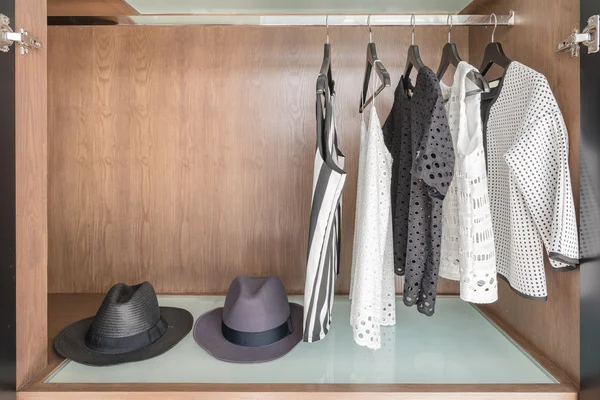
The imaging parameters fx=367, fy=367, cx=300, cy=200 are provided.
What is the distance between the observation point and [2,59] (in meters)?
0.74

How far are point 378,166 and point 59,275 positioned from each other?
126 cm

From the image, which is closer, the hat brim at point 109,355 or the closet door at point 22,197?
the closet door at point 22,197

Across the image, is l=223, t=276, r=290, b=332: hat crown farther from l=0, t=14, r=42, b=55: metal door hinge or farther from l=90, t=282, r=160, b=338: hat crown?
l=0, t=14, r=42, b=55: metal door hinge

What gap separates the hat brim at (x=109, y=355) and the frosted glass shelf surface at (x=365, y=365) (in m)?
0.02

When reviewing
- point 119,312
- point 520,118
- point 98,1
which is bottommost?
point 119,312

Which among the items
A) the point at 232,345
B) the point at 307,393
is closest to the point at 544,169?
the point at 307,393

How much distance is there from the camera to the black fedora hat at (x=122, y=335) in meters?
0.93

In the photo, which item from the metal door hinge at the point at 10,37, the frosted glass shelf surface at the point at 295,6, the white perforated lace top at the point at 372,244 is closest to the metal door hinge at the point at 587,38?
the white perforated lace top at the point at 372,244

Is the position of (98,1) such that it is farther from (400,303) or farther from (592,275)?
(592,275)

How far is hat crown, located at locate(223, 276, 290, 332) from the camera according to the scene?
0.96 m

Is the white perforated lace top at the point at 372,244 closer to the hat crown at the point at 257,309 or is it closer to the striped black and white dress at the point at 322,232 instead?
the striped black and white dress at the point at 322,232

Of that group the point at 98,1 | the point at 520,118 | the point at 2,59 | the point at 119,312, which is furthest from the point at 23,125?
the point at 520,118

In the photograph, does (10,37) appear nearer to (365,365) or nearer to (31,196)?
(31,196)

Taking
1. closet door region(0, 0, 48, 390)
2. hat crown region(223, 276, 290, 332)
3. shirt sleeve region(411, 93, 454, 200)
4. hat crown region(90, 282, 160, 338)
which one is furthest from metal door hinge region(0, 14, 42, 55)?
shirt sleeve region(411, 93, 454, 200)
